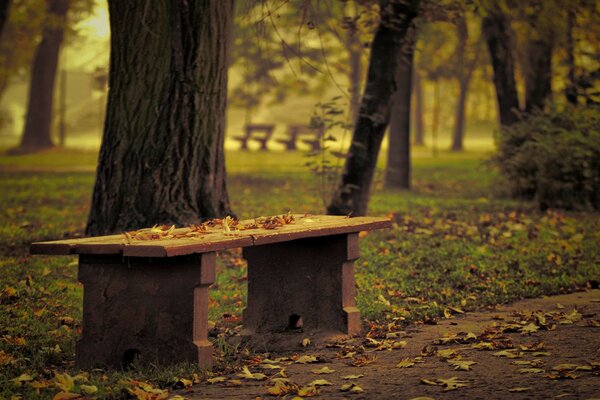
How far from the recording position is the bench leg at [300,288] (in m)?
Answer: 7.60

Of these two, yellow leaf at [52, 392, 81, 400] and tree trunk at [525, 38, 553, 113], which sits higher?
tree trunk at [525, 38, 553, 113]

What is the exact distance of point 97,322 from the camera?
6.52 metres

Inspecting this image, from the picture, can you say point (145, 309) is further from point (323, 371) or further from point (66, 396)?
point (323, 371)

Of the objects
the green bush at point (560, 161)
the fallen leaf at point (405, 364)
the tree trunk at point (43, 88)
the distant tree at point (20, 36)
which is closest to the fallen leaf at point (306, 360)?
the fallen leaf at point (405, 364)

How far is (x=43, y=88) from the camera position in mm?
35594

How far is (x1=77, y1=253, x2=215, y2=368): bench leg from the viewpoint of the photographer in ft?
21.0

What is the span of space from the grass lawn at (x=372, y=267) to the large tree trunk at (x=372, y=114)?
2.31ft

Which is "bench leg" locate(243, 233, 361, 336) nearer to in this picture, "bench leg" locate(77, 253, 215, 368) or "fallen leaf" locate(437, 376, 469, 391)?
"bench leg" locate(77, 253, 215, 368)

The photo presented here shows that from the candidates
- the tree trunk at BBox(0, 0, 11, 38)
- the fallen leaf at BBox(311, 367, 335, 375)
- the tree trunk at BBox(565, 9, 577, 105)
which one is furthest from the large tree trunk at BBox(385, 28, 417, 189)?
the fallen leaf at BBox(311, 367, 335, 375)

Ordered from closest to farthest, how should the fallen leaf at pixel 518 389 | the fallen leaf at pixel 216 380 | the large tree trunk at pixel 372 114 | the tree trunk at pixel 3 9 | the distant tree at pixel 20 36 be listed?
1. the fallen leaf at pixel 518 389
2. the fallen leaf at pixel 216 380
3. the large tree trunk at pixel 372 114
4. the tree trunk at pixel 3 9
5. the distant tree at pixel 20 36

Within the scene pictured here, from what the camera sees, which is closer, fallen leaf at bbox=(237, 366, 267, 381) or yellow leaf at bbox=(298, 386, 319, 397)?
yellow leaf at bbox=(298, 386, 319, 397)

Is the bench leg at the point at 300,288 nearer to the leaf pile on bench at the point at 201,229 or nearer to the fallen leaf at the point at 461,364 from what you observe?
the leaf pile on bench at the point at 201,229

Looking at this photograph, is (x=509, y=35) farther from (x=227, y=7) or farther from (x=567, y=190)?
(x=227, y=7)

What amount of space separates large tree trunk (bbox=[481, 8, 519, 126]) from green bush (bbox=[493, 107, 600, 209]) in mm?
1948
